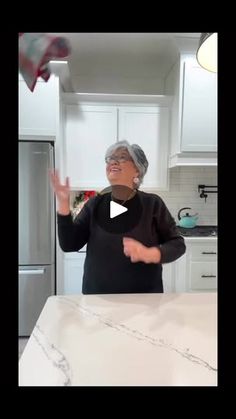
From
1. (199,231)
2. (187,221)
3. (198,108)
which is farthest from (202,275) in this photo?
(198,108)

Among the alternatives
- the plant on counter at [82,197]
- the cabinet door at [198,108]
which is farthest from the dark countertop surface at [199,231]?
the plant on counter at [82,197]

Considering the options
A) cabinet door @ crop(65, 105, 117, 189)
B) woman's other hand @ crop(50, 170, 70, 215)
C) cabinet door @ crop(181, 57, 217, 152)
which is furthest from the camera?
cabinet door @ crop(65, 105, 117, 189)

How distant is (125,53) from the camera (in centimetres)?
222

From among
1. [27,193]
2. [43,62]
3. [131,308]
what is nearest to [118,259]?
[131,308]

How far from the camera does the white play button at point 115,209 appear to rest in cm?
104

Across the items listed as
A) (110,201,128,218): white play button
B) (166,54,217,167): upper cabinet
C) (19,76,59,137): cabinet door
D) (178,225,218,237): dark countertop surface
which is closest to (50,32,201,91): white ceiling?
(166,54,217,167): upper cabinet

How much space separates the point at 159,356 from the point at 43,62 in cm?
58

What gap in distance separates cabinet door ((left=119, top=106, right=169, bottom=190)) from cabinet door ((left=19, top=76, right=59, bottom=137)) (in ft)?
1.90

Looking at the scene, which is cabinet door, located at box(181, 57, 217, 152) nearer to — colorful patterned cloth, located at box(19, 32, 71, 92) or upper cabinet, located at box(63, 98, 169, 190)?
upper cabinet, located at box(63, 98, 169, 190)

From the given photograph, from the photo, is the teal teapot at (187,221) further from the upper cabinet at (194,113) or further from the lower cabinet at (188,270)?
the upper cabinet at (194,113)

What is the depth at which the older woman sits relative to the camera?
937mm
